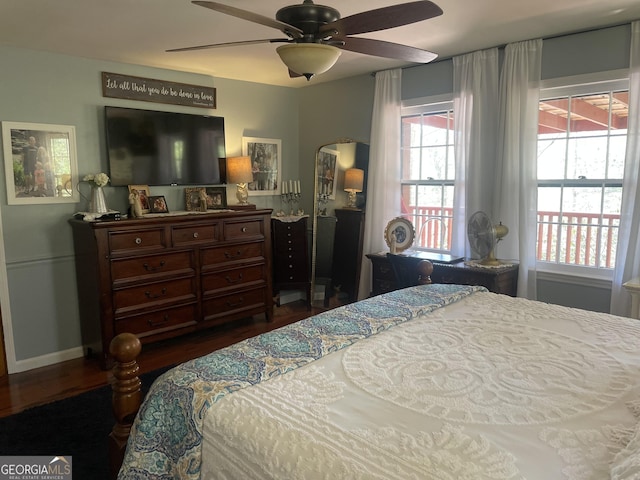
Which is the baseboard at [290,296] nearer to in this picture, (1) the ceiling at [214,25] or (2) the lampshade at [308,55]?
(1) the ceiling at [214,25]

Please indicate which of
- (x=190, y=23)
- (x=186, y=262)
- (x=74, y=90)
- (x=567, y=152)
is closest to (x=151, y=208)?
(x=186, y=262)

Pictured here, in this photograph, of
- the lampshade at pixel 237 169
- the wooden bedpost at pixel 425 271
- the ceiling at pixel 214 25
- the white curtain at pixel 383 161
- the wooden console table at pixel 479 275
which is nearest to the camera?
the ceiling at pixel 214 25

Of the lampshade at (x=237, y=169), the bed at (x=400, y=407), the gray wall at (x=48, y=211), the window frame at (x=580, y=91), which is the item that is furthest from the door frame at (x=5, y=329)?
the window frame at (x=580, y=91)

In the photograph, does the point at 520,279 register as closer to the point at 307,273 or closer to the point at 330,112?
the point at 307,273

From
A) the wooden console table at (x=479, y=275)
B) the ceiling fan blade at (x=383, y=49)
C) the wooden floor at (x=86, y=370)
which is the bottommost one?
the wooden floor at (x=86, y=370)

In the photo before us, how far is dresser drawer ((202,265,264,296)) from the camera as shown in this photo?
403 cm

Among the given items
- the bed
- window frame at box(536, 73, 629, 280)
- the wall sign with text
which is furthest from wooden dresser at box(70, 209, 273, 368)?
window frame at box(536, 73, 629, 280)

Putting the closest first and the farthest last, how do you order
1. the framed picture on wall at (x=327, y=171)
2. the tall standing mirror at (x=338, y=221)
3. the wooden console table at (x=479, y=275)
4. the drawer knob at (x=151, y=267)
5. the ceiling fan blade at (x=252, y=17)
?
the ceiling fan blade at (x=252, y=17) → the wooden console table at (x=479, y=275) → the drawer knob at (x=151, y=267) → the tall standing mirror at (x=338, y=221) → the framed picture on wall at (x=327, y=171)

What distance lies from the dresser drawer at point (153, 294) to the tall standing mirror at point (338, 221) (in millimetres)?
1470

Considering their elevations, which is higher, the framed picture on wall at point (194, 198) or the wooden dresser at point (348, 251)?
the framed picture on wall at point (194, 198)

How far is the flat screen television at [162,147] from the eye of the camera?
150 inches

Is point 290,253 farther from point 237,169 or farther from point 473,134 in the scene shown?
point 473,134

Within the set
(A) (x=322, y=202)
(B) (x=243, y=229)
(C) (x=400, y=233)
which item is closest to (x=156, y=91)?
(B) (x=243, y=229)

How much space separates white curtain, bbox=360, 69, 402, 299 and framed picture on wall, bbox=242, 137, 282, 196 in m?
1.18
